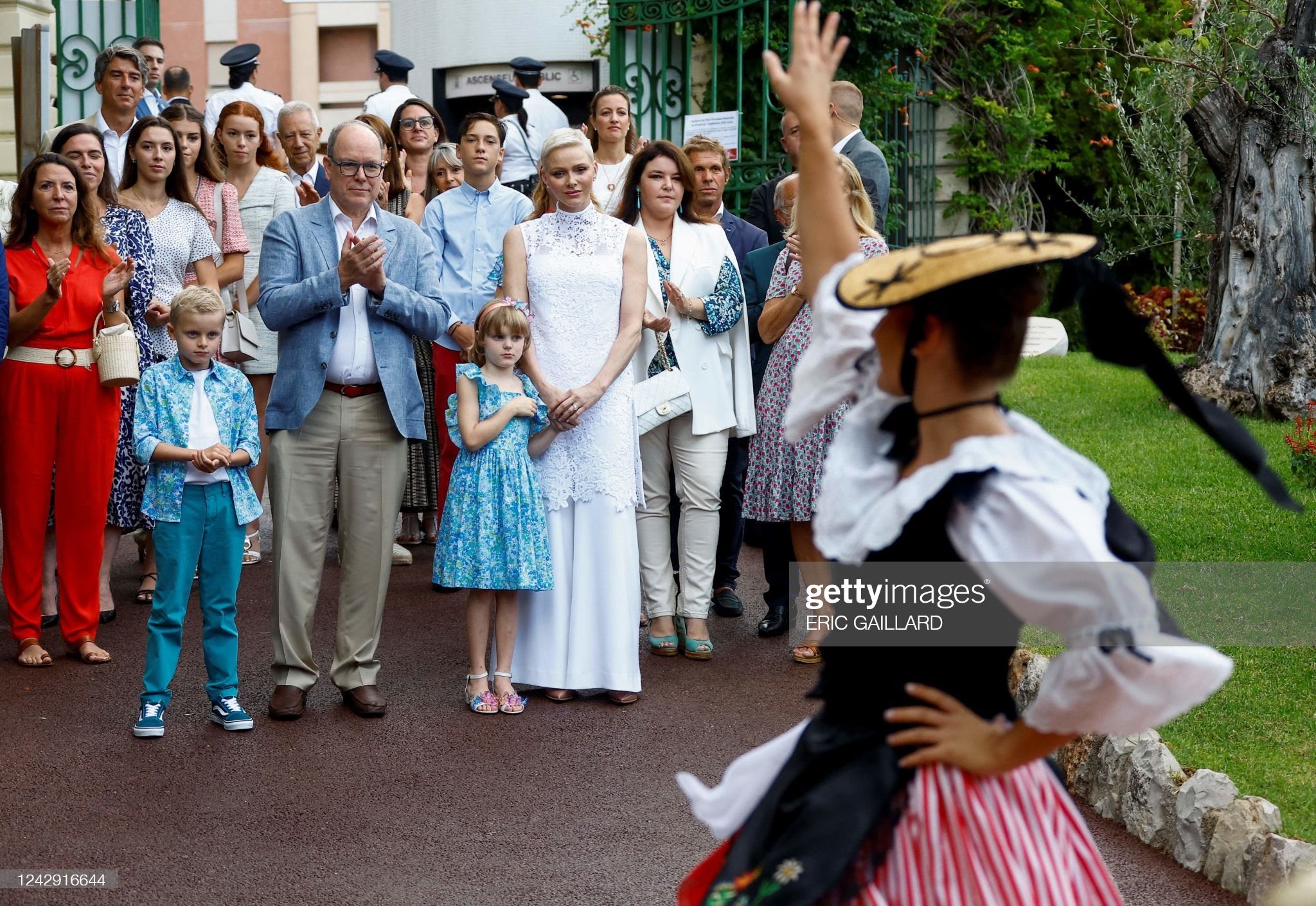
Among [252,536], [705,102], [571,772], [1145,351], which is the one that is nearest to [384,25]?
[705,102]

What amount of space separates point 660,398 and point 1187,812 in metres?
3.07

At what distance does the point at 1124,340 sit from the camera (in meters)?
2.27

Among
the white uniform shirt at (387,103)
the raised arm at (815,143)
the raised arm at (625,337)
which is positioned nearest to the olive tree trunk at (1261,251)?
the raised arm at (625,337)

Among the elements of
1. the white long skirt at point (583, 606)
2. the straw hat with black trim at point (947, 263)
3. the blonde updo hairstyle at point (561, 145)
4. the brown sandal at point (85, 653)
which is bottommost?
the brown sandal at point (85, 653)

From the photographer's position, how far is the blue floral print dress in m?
5.93

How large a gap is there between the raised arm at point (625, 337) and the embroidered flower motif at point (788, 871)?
13.1ft

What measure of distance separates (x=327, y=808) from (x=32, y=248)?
324 cm

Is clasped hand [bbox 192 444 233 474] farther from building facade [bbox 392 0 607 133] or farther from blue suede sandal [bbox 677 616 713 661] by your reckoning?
building facade [bbox 392 0 607 133]

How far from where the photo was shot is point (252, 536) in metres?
8.48

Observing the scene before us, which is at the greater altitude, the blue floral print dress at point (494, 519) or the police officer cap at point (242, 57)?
the police officer cap at point (242, 57)

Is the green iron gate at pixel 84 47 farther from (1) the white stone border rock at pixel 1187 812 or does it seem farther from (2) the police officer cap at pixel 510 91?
(1) the white stone border rock at pixel 1187 812

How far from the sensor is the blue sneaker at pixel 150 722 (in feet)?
18.1

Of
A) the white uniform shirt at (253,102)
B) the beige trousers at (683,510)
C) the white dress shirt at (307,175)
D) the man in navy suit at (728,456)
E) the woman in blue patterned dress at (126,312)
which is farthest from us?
the white uniform shirt at (253,102)

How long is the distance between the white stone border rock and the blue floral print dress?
7.26ft
